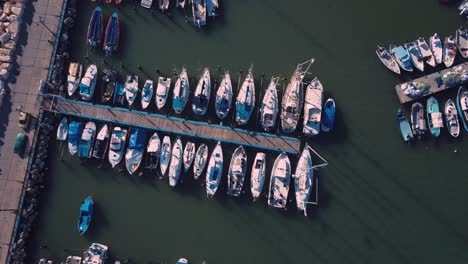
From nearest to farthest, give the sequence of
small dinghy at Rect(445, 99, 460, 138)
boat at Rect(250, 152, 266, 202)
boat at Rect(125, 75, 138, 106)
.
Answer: boat at Rect(250, 152, 266, 202) → small dinghy at Rect(445, 99, 460, 138) → boat at Rect(125, 75, 138, 106)

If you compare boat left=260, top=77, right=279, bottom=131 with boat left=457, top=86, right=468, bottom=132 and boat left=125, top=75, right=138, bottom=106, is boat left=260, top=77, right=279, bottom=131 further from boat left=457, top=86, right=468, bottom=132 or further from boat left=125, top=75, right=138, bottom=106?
boat left=457, top=86, right=468, bottom=132

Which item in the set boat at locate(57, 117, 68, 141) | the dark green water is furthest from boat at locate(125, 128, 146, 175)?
boat at locate(57, 117, 68, 141)

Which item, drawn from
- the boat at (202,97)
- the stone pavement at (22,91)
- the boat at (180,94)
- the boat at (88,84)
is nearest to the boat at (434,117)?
the boat at (202,97)

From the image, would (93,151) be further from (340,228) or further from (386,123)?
(386,123)

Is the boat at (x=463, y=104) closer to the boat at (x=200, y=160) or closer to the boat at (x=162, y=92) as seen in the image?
the boat at (x=200, y=160)

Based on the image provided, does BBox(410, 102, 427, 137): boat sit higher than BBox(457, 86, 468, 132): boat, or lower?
lower

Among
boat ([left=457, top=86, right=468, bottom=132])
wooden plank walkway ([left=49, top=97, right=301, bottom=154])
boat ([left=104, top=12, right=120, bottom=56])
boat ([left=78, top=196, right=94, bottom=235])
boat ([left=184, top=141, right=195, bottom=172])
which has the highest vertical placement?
boat ([left=104, top=12, right=120, bottom=56])

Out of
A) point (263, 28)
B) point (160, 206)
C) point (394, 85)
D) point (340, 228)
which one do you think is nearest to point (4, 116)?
point (160, 206)

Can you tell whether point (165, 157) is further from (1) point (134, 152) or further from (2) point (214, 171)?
(2) point (214, 171)
